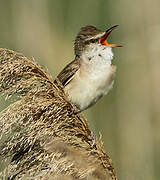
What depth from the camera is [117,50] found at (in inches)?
162

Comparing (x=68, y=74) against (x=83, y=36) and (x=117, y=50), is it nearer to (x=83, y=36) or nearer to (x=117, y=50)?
(x=83, y=36)

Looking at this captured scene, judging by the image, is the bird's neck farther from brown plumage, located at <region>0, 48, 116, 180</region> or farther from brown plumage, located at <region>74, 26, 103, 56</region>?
brown plumage, located at <region>0, 48, 116, 180</region>

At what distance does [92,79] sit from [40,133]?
4.12 feet

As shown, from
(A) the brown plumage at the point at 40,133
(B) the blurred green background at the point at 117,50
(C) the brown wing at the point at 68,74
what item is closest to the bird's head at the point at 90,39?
(C) the brown wing at the point at 68,74

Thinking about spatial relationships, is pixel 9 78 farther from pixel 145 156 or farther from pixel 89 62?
pixel 145 156

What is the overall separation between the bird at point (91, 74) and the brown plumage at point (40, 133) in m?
1.03

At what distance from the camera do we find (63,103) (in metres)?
1.78

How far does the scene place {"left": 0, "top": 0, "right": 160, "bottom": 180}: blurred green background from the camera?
11.6ft

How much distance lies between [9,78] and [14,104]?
0.38 feet

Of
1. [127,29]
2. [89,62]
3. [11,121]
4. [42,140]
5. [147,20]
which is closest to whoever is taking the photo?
[11,121]

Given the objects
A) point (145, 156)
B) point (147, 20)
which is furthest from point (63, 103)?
point (147, 20)

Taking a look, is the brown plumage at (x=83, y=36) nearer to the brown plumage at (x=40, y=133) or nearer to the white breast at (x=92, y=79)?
the white breast at (x=92, y=79)

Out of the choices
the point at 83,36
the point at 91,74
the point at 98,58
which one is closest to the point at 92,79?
the point at 91,74

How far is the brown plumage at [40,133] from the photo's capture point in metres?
1.66
